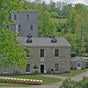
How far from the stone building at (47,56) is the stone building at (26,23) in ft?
82.5

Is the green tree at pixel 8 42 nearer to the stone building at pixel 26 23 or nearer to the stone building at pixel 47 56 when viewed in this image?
the stone building at pixel 47 56

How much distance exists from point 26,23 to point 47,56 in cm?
2767

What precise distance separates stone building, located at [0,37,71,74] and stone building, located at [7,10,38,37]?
82.5ft

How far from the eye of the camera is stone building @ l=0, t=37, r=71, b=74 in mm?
61250

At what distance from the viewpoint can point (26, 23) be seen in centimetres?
8869

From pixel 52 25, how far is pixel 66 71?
25408mm

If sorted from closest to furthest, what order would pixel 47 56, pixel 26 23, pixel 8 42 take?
pixel 8 42 < pixel 47 56 < pixel 26 23

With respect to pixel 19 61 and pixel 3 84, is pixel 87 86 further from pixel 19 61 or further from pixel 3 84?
pixel 3 84

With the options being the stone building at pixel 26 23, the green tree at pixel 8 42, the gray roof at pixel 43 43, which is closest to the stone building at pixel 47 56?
the gray roof at pixel 43 43

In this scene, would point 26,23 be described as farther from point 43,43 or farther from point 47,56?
point 47,56

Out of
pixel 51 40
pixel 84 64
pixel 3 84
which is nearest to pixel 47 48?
pixel 51 40

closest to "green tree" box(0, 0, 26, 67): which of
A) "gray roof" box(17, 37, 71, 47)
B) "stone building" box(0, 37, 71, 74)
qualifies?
"stone building" box(0, 37, 71, 74)

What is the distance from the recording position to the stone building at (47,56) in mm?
61250

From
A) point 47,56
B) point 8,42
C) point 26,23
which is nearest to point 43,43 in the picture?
point 47,56
